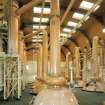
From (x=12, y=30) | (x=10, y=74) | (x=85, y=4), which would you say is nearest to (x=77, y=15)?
(x=85, y=4)

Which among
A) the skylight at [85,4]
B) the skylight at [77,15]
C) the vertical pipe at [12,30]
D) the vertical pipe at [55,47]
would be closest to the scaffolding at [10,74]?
the vertical pipe at [12,30]

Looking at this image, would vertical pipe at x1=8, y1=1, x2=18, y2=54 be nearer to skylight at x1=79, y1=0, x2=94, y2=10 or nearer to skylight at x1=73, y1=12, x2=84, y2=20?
skylight at x1=79, y1=0, x2=94, y2=10


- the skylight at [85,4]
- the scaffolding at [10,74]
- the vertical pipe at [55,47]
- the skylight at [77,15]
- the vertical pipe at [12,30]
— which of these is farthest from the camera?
the skylight at [77,15]

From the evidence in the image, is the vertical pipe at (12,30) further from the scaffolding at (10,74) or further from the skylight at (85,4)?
the skylight at (85,4)

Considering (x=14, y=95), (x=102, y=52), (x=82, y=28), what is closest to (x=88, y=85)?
(x=102, y=52)

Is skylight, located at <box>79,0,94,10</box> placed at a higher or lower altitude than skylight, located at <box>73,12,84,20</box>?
higher

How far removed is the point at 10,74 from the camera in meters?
9.01

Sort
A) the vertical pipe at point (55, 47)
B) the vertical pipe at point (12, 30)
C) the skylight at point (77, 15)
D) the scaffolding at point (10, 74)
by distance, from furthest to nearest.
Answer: the skylight at point (77, 15), the scaffolding at point (10, 74), the vertical pipe at point (12, 30), the vertical pipe at point (55, 47)

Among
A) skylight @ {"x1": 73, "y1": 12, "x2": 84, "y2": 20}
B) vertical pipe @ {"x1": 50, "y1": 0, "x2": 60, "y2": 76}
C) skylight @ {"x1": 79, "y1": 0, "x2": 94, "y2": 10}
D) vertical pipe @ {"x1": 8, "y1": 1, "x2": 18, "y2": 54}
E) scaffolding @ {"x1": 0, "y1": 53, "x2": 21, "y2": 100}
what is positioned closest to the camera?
vertical pipe @ {"x1": 50, "y1": 0, "x2": 60, "y2": 76}

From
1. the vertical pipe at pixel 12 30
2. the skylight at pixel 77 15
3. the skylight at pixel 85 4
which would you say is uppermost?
the skylight at pixel 85 4

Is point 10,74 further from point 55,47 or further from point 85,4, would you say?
point 55,47

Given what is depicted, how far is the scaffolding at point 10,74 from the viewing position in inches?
344

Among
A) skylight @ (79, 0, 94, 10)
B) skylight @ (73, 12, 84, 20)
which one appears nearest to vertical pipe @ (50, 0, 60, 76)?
skylight @ (79, 0, 94, 10)

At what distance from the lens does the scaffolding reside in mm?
8750
